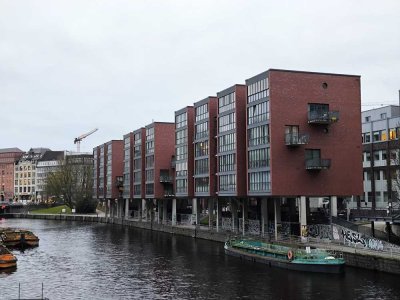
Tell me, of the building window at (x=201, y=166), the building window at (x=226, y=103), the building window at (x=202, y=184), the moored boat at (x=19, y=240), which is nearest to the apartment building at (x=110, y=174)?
the building window at (x=201, y=166)

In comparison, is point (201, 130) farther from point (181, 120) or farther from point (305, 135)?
point (305, 135)

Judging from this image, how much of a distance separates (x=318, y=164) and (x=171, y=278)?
95.8ft

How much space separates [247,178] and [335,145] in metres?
13.7

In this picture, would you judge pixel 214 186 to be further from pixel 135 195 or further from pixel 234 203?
pixel 135 195

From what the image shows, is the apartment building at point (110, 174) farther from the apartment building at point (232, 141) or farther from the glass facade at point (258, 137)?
the glass facade at point (258, 137)

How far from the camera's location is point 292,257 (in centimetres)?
5666

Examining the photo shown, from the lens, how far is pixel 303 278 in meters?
51.9

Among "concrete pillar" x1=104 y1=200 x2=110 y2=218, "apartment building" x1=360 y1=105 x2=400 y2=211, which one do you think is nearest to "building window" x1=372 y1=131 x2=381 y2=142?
Result: "apartment building" x1=360 y1=105 x2=400 y2=211

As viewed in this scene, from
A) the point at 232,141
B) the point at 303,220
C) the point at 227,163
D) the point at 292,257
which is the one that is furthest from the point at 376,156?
the point at 292,257

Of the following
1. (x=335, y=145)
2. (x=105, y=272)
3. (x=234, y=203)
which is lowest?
(x=105, y=272)

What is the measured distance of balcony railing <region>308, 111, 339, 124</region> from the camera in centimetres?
7306

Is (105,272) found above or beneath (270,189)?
beneath

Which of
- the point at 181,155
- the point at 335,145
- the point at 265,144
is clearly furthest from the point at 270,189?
the point at 181,155

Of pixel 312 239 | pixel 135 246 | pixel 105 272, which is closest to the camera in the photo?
pixel 105 272
